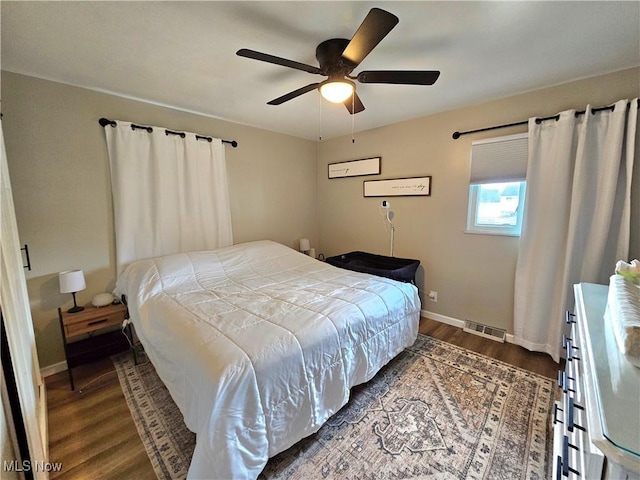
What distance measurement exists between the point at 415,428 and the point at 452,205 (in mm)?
2174

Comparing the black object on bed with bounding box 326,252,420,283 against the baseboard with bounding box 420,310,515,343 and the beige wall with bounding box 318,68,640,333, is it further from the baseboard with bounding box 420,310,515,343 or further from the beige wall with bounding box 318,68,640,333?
the baseboard with bounding box 420,310,515,343

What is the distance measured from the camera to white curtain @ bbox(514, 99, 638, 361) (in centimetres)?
195

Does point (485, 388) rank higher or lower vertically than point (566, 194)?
lower

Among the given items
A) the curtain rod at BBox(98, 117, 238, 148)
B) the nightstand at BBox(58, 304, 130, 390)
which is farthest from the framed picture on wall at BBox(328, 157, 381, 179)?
the nightstand at BBox(58, 304, 130, 390)

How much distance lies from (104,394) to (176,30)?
255 centimetres

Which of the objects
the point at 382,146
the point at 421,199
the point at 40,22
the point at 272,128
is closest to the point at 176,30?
the point at 40,22

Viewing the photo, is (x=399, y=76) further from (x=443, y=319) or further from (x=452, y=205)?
(x=443, y=319)

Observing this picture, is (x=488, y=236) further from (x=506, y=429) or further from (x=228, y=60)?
(x=228, y=60)

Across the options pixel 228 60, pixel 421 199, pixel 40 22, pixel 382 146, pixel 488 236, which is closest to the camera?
pixel 40 22

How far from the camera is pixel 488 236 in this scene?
8.78 ft

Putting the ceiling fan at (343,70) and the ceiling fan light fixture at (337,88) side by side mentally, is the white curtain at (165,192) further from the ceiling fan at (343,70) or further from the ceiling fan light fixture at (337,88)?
the ceiling fan light fixture at (337,88)

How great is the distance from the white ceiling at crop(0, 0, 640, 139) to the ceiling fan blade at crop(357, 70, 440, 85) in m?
0.24

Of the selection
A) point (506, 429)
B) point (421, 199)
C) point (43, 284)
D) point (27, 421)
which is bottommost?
point (506, 429)

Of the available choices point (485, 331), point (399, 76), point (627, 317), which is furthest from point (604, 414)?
point (485, 331)
